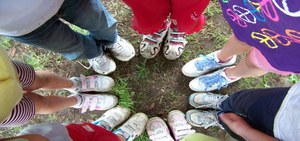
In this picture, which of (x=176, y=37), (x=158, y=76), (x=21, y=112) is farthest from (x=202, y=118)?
(x=21, y=112)

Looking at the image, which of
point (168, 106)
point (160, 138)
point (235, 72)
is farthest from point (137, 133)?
point (235, 72)

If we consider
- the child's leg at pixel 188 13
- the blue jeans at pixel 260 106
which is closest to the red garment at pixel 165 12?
the child's leg at pixel 188 13

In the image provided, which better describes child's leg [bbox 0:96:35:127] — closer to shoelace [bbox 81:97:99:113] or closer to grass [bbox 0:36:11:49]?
shoelace [bbox 81:97:99:113]

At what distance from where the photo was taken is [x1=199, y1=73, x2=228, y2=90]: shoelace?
1674 mm

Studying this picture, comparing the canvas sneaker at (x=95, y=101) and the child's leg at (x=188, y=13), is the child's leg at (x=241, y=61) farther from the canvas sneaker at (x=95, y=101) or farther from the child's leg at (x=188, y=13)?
the canvas sneaker at (x=95, y=101)

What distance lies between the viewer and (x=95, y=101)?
1716mm

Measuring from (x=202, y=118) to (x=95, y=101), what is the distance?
61 cm

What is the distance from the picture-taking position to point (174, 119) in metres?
1.71

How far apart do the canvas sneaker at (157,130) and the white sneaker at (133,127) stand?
1.5 inches

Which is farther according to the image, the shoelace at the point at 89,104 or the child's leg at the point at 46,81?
the shoelace at the point at 89,104

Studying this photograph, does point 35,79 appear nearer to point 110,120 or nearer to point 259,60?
point 110,120

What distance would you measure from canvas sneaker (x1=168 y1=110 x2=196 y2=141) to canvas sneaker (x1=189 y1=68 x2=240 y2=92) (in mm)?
185

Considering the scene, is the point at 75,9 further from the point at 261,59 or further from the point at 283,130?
the point at 283,130

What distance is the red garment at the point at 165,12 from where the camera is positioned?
1.19m
